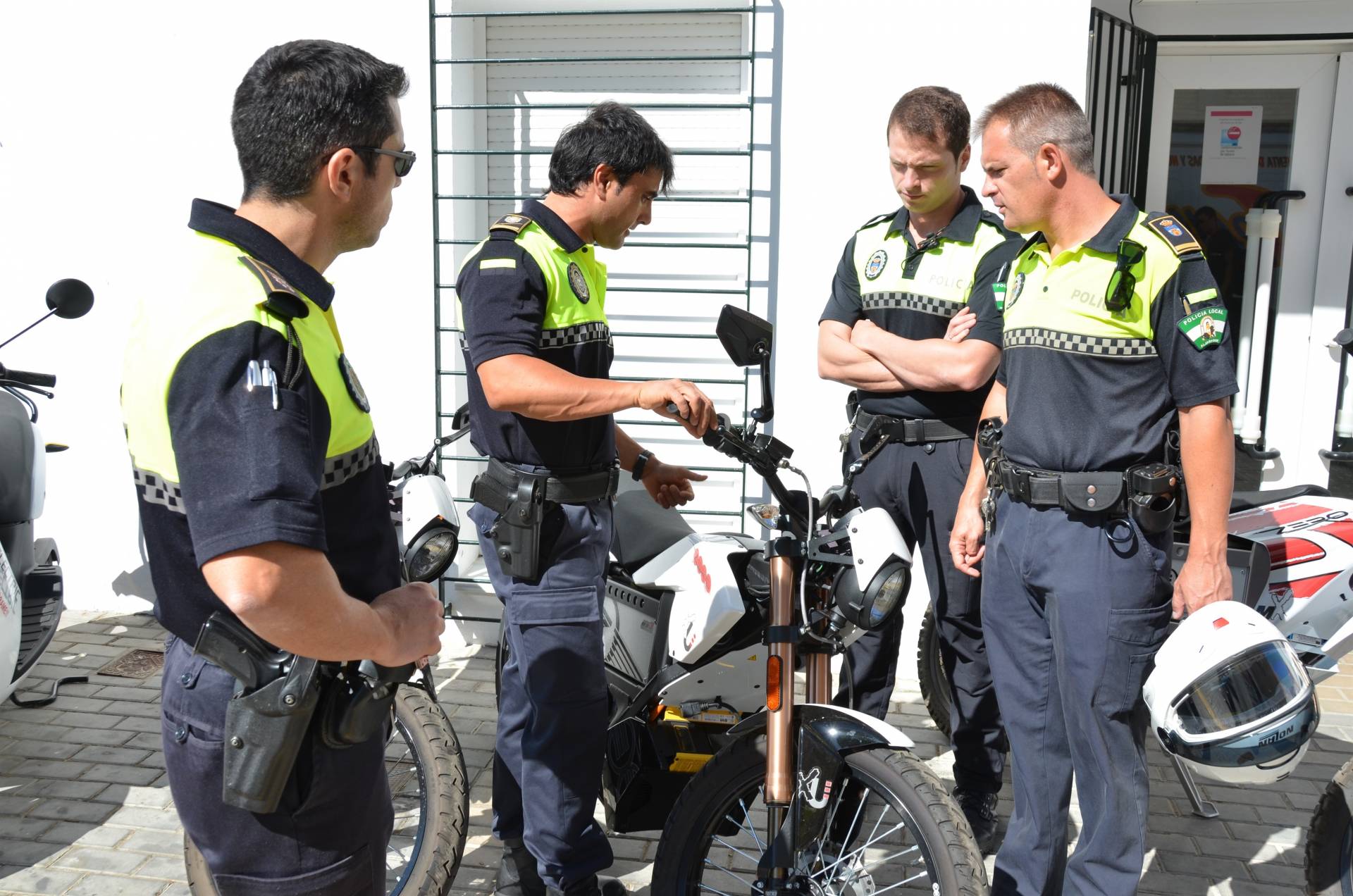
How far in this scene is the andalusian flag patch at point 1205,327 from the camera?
99.7 inches

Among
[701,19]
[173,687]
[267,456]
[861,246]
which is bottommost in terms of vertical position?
[173,687]

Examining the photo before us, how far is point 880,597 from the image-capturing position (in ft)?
8.05

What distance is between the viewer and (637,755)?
3070 mm

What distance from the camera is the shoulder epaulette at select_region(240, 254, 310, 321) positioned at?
1646mm

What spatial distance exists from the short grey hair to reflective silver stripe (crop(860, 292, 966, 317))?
0.81 m

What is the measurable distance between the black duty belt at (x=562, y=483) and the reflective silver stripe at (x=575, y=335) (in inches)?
13.1

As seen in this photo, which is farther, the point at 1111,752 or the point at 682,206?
the point at 682,206

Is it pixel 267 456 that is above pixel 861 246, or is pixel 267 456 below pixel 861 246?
below

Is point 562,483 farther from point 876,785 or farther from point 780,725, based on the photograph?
point 876,785

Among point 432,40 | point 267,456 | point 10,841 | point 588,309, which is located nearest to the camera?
point 267,456

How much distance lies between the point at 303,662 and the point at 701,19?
395cm

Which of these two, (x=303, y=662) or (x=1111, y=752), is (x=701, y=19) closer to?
(x=1111, y=752)

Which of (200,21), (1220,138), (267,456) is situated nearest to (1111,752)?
(267,456)

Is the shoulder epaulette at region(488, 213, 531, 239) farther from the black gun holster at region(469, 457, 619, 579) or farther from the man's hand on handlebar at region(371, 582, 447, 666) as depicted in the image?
the man's hand on handlebar at region(371, 582, 447, 666)
